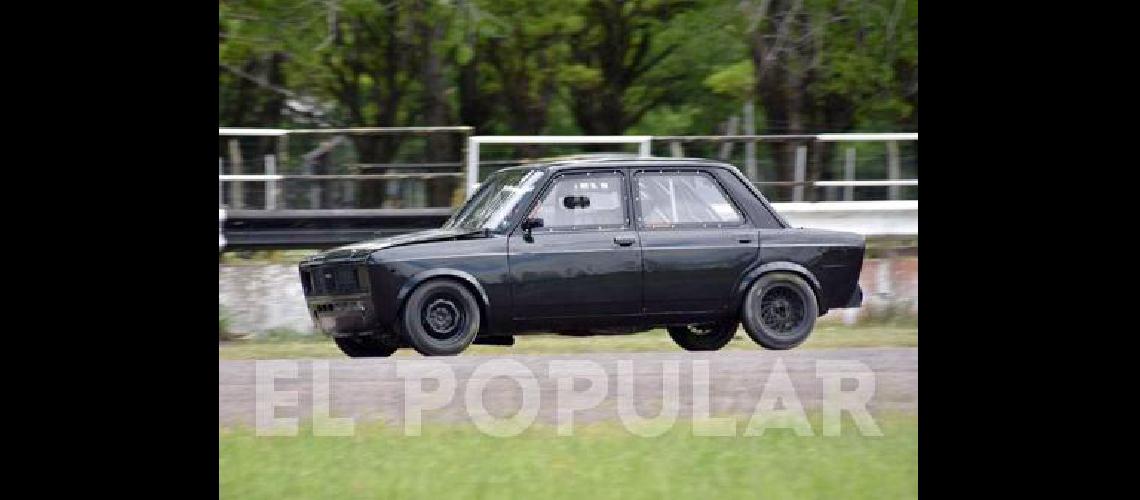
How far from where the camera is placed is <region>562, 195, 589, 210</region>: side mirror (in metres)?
9.41

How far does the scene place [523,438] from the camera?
9.26m

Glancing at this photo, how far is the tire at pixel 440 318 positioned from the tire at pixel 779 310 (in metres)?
1.51

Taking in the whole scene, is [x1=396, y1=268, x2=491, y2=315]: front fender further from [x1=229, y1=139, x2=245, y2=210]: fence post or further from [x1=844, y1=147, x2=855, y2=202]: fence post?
[x1=844, y1=147, x2=855, y2=202]: fence post

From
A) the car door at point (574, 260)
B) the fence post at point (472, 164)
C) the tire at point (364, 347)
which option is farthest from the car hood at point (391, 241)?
the fence post at point (472, 164)

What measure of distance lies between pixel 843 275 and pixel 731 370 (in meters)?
0.90

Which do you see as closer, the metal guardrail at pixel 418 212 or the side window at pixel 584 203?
the side window at pixel 584 203

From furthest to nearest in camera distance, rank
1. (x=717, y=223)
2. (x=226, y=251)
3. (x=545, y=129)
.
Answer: (x=545, y=129) → (x=226, y=251) → (x=717, y=223)

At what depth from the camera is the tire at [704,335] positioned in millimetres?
9617

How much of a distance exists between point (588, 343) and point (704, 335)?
3.45 ft

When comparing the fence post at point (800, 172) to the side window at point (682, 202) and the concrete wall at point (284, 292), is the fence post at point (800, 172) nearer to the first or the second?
the concrete wall at point (284, 292)

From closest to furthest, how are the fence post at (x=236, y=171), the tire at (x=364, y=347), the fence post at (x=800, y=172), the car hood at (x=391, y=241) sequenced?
the car hood at (x=391, y=241)
the tire at (x=364, y=347)
the fence post at (x=800, y=172)
the fence post at (x=236, y=171)

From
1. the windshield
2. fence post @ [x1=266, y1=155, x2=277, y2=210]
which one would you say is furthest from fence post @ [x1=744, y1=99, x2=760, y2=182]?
fence post @ [x1=266, y1=155, x2=277, y2=210]
